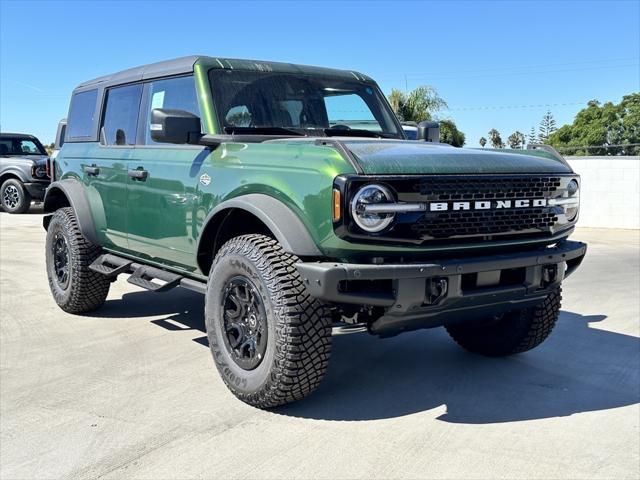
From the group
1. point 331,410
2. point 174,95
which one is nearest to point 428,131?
point 174,95

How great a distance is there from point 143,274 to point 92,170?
3.77ft

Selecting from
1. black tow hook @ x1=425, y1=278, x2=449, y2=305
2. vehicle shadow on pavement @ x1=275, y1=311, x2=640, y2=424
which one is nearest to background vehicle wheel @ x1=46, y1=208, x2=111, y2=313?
vehicle shadow on pavement @ x1=275, y1=311, x2=640, y2=424

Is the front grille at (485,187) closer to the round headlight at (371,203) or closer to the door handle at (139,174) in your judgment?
the round headlight at (371,203)

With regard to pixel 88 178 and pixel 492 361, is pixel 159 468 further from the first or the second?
pixel 88 178

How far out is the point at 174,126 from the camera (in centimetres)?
414

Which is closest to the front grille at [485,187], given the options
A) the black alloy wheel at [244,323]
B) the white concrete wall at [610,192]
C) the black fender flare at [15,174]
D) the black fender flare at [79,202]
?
the black alloy wheel at [244,323]

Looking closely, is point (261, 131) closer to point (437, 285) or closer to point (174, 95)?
point (174, 95)

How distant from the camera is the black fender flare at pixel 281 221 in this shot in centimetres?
348

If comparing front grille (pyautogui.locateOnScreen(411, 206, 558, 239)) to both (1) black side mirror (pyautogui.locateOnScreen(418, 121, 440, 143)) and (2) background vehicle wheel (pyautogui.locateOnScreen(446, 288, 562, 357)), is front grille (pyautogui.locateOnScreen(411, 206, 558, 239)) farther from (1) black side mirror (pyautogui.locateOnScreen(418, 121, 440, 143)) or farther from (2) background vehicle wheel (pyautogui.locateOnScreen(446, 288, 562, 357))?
(1) black side mirror (pyautogui.locateOnScreen(418, 121, 440, 143))

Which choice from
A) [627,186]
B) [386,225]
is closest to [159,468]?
[386,225]

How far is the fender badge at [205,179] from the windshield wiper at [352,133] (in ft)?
3.23

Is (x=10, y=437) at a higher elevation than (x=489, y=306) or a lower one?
lower

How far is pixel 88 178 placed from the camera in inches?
229

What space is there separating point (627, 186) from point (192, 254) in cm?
A: 1356
